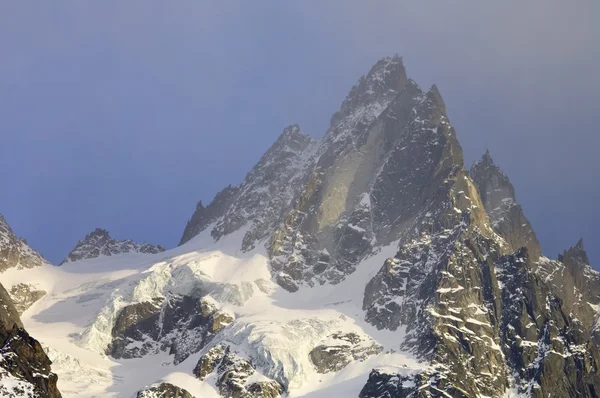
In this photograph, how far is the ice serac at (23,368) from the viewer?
123 m

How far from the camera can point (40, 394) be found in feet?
406

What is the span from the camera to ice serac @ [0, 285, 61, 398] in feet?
404

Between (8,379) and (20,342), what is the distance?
8412 millimetres

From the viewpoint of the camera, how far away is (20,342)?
430ft

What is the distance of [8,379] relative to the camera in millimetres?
123875

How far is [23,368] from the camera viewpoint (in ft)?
417

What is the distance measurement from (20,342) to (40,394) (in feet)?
36.5

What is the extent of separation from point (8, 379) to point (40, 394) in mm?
5224
